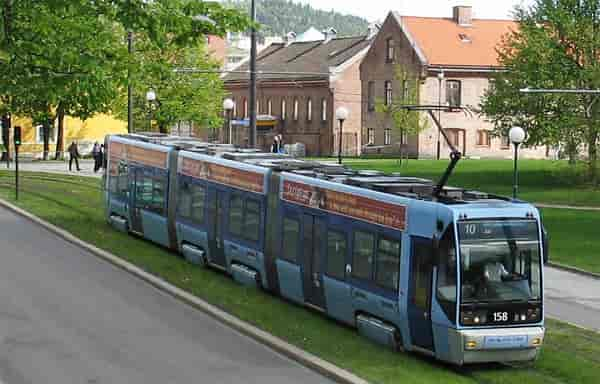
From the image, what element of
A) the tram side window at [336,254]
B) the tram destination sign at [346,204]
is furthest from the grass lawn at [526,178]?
the tram side window at [336,254]

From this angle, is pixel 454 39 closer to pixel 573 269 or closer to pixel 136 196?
pixel 136 196

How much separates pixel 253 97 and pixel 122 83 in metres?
12.5

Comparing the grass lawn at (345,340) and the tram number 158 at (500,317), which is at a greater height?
the tram number 158 at (500,317)

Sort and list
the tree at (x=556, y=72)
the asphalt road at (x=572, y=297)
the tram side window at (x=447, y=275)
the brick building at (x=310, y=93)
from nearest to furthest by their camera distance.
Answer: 1. the tram side window at (x=447, y=275)
2. the asphalt road at (x=572, y=297)
3. the tree at (x=556, y=72)
4. the brick building at (x=310, y=93)

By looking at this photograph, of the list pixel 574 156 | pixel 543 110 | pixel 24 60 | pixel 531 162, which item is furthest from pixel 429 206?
pixel 531 162

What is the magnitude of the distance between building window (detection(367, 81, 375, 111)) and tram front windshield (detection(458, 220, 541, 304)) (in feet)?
245

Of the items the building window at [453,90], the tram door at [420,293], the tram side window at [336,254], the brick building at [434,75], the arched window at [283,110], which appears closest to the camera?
the tram door at [420,293]

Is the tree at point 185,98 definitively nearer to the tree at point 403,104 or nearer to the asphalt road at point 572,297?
the tree at point 403,104

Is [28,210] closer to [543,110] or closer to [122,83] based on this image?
[122,83]

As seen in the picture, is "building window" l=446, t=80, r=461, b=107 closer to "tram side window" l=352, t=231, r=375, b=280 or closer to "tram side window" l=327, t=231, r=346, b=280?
"tram side window" l=327, t=231, r=346, b=280

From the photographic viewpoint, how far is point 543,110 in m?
62.4

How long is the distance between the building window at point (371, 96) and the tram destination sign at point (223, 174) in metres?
63.6

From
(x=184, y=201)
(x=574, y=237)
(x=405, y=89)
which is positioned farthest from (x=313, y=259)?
(x=405, y=89)

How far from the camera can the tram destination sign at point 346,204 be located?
18.8 meters
